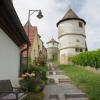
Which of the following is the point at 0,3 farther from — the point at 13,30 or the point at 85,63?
the point at 85,63

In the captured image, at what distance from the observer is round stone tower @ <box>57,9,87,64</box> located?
1961 inches

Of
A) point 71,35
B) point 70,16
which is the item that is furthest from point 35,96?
point 70,16

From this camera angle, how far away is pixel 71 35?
50.0 meters

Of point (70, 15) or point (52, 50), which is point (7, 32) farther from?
point (52, 50)

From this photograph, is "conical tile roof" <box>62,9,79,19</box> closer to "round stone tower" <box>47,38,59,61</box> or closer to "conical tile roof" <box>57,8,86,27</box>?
"conical tile roof" <box>57,8,86,27</box>

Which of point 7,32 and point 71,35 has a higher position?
point 71,35

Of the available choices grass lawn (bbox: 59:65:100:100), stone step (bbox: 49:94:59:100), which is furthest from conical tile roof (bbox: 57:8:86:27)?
stone step (bbox: 49:94:59:100)

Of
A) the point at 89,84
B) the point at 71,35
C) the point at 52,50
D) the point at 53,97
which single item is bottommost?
the point at 53,97

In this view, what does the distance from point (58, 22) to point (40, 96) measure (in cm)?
4367

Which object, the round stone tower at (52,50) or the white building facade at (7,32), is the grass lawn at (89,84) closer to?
the white building facade at (7,32)

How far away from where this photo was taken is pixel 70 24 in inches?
1969

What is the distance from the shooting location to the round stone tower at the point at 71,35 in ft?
163

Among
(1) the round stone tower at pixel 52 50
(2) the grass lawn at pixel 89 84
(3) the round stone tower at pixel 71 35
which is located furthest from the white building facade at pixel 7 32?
(1) the round stone tower at pixel 52 50

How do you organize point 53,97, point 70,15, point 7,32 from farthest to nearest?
point 70,15
point 53,97
point 7,32
